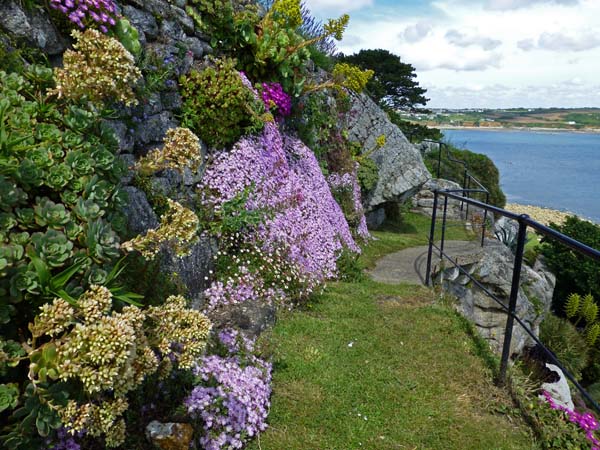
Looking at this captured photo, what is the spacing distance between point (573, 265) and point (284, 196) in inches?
419

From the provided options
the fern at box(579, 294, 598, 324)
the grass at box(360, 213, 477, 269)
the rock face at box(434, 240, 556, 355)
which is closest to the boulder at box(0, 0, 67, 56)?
the grass at box(360, 213, 477, 269)

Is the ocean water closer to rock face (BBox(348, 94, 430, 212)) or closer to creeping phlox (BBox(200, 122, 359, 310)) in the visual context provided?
rock face (BBox(348, 94, 430, 212))

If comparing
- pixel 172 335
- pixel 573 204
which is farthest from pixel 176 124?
pixel 573 204

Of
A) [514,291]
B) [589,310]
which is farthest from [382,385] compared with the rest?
[589,310]

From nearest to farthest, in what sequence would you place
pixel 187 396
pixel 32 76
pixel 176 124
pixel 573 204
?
pixel 32 76 < pixel 187 396 < pixel 176 124 < pixel 573 204

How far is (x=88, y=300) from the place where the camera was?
6.61ft

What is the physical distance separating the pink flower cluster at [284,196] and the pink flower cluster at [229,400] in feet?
7.33

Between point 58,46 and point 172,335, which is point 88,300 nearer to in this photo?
point 172,335

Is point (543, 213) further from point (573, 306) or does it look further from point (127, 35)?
point (127, 35)

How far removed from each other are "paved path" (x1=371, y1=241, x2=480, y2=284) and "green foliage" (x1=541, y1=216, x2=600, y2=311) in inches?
202

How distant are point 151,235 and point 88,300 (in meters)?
0.61

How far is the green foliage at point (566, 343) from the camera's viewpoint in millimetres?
10664

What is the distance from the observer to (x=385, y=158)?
13.0 m

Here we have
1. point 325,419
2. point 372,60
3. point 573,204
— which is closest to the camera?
point 325,419
